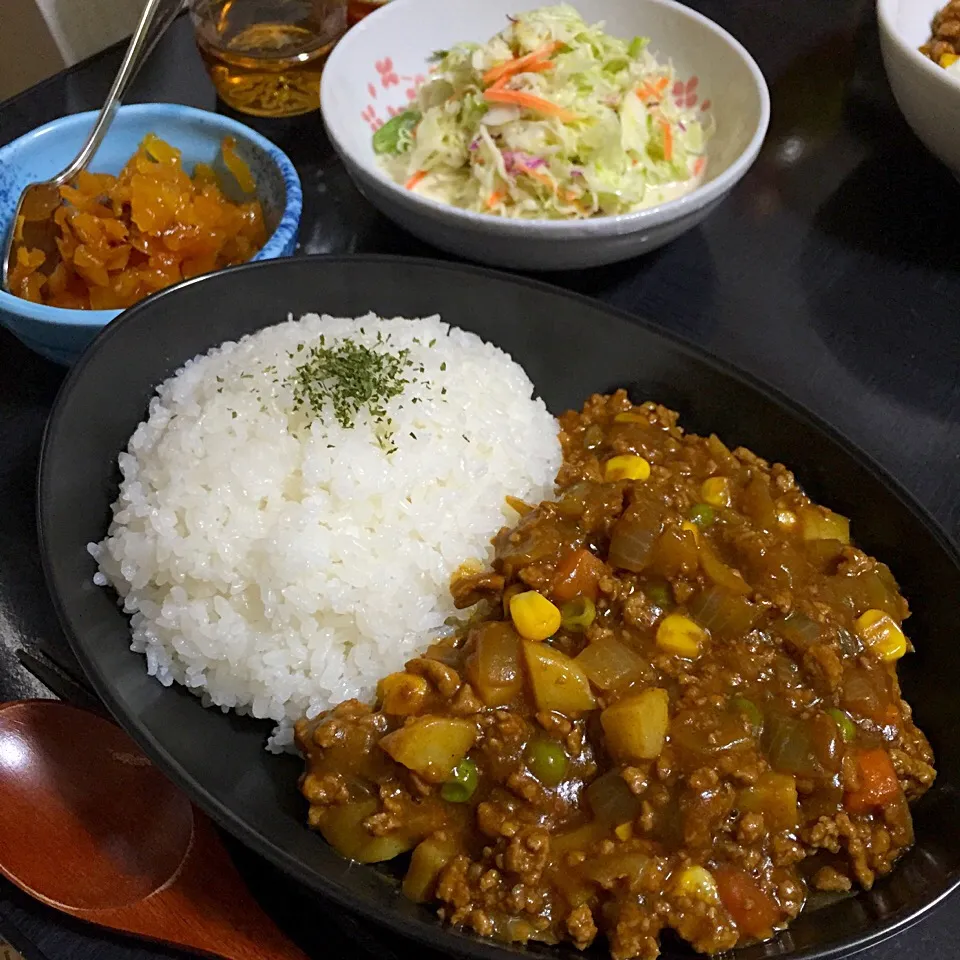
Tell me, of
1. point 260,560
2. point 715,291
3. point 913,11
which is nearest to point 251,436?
point 260,560

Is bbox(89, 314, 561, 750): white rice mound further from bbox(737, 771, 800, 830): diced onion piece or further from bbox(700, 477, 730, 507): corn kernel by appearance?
bbox(737, 771, 800, 830): diced onion piece

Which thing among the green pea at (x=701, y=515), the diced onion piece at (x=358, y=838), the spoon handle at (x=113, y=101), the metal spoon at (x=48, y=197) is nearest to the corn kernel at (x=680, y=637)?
the green pea at (x=701, y=515)

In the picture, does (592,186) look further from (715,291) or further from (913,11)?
(913,11)

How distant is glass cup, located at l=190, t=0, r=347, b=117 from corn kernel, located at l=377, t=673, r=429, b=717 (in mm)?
2584

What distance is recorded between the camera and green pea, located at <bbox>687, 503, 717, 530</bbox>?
2242 mm

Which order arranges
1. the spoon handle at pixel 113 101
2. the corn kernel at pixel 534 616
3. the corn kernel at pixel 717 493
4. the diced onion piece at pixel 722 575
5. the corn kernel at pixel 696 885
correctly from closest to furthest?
the corn kernel at pixel 696 885 < the corn kernel at pixel 534 616 < the diced onion piece at pixel 722 575 < the corn kernel at pixel 717 493 < the spoon handle at pixel 113 101

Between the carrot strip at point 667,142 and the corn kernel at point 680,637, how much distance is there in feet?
6.37

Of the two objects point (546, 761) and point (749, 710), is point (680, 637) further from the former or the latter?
point (546, 761)

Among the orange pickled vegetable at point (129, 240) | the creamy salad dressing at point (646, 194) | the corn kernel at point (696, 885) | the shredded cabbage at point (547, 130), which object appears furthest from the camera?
the creamy salad dressing at point (646, 194)

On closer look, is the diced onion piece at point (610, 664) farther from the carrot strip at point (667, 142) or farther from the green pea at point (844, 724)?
the carrot strip at point (667, 142)

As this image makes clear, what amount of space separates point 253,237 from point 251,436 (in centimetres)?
89

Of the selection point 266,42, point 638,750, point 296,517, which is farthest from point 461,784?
point 266,42

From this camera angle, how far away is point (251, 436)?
230 cm

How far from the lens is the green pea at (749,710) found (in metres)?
1.87
